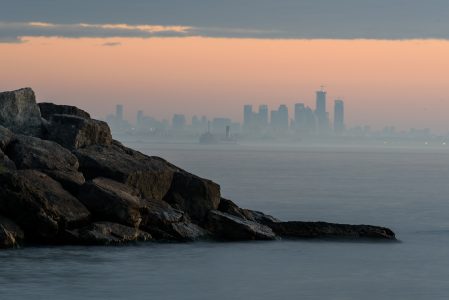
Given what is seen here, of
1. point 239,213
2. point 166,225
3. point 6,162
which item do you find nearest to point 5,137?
point 6,162

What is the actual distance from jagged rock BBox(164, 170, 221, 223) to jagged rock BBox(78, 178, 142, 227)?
4025 millimetres

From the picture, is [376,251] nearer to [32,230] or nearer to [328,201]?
[32,230]

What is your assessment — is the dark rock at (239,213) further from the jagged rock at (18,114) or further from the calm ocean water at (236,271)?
the jagged rock at (18,114)

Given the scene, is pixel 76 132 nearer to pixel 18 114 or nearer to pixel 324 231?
pixel 18 114

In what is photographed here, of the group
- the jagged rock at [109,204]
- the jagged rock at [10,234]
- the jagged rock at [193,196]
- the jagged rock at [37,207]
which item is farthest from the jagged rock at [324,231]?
the jagged rock at [10,234]

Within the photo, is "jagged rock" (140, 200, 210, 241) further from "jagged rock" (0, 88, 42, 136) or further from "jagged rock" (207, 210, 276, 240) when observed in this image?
"jagged rock" (0, 88, 42, 136)

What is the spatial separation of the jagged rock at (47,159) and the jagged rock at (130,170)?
30.6 inches

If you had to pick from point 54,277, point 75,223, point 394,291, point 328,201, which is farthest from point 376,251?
point 328,201

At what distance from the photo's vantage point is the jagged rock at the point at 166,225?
134 feet

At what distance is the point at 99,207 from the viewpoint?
39125 millimetres

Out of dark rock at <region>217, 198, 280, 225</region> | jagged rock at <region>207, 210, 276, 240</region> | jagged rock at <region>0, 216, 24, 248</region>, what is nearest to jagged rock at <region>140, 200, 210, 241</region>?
jagged rock at <region>207, 210, 276, 240</region>

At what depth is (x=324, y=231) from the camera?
145 ft

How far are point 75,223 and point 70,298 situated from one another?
35.8 feet

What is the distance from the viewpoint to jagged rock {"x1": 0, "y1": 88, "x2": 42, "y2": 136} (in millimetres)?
47188
